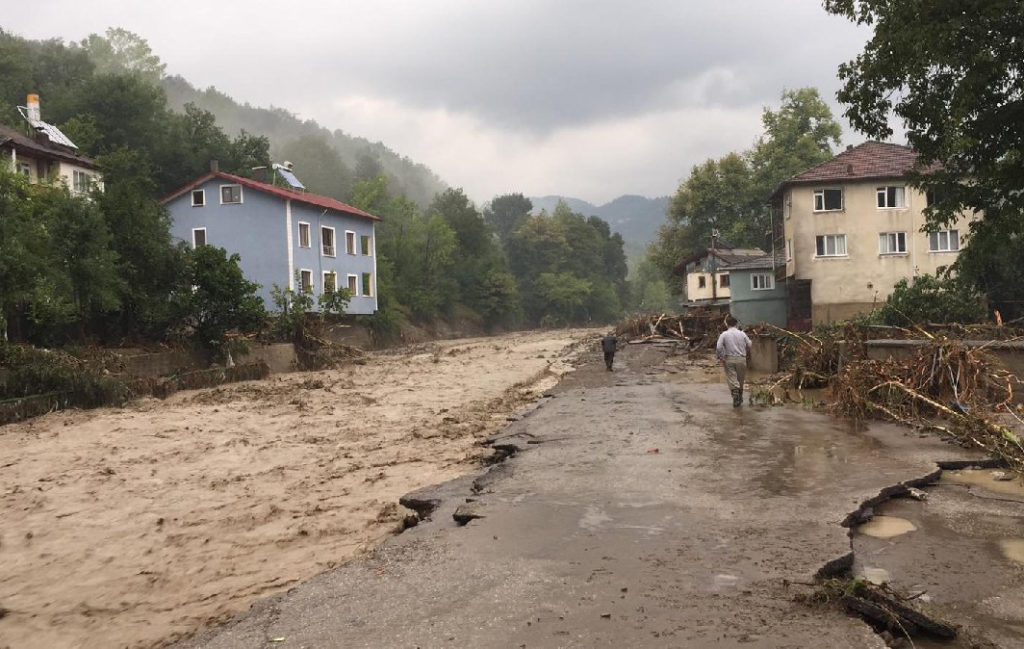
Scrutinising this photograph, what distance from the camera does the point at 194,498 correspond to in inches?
367

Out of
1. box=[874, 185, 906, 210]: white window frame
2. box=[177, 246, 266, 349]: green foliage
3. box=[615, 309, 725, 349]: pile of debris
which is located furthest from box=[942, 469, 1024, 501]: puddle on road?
box=[874, 185, 906, 210]: white window frame

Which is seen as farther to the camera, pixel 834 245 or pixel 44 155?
pixel 834 245

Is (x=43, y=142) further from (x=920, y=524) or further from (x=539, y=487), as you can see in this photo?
(x=920, y=524)

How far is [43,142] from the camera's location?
3806cm

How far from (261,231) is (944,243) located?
3526cm

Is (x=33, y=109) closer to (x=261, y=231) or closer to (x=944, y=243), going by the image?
(x=261, y=231)

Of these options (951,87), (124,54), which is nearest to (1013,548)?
(951,87)

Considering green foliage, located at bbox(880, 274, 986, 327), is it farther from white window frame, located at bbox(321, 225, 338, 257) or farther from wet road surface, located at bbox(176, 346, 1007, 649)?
white window frame, located at bbox(321, 225, 338, 257)

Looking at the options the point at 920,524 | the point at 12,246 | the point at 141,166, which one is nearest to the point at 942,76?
the point at 920,524

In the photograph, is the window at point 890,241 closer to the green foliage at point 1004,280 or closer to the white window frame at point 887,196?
the white window frame at point 887,196

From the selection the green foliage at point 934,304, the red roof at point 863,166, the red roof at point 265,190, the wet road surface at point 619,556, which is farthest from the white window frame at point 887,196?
the wet road surface at point 619,556

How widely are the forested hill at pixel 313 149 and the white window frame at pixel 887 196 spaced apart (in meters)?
61.7

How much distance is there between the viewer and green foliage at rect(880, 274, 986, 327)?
26.0 meters

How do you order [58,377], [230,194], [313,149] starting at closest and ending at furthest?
1. [58,377]
2. [230,194]
3. [313,149]
